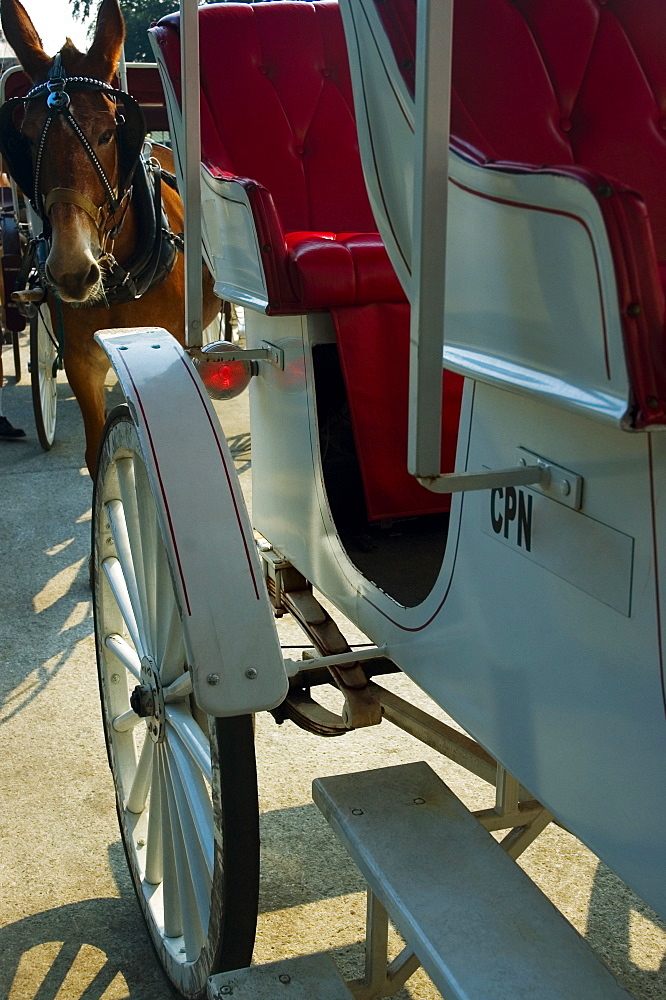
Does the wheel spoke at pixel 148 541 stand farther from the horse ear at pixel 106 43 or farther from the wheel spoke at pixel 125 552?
the horse ear at pixel 106 43

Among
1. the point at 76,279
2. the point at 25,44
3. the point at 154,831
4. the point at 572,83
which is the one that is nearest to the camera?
the point at 572,83

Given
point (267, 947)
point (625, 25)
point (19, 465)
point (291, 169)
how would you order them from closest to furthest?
point (625, 25)
point (267, 947)
point (291, 169)
point (19, 465)

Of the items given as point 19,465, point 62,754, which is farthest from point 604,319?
point 19,465

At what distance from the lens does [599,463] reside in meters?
0.93

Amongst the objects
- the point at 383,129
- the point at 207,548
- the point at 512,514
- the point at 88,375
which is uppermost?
the point at 383,129

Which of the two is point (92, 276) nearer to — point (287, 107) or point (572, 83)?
point (287, 107)

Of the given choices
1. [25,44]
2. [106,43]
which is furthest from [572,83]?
[25,44]

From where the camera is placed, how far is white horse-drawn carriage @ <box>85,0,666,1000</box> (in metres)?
0.90

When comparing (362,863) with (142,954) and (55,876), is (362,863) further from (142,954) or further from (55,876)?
(55,876)

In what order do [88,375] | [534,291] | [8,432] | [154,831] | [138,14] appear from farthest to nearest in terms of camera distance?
[138,14] < [8,432] < [88,375] < [154,831] < [534,291]

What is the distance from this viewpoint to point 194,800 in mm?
1505

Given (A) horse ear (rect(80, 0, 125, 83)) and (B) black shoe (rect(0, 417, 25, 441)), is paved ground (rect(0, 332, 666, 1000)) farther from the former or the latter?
(B) black shoe (rect(0, 417, 25, 441))

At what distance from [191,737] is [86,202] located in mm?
1839

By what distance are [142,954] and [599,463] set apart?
140cm
